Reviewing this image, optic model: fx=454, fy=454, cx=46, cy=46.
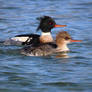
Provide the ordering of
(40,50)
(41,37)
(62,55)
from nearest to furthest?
(40,50), (62,55), (41,37)

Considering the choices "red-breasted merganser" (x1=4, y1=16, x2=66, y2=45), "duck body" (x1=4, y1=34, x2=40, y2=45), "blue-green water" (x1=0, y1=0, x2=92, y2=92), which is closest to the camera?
"blue-green water" (x1=0, y1=0, x2=92, y2=92)

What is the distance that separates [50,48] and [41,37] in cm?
126

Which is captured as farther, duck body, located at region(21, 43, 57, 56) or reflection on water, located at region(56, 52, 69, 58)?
reflection on water, located at region(56, 52, 69, 58)

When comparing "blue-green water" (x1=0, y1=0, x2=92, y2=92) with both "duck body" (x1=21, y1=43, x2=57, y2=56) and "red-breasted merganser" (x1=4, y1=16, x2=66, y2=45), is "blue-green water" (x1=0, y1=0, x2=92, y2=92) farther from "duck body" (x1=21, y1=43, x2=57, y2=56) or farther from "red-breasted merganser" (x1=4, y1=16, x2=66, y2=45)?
"red-breasted merganser" (x1=4, y1=16, x2=66, y2=45)

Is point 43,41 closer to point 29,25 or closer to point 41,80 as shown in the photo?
point 29,25

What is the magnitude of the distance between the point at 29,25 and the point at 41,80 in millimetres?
6208

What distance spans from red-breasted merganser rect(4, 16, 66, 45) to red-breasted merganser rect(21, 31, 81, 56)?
0.80 metres

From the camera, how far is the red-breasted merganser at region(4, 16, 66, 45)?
1300 centimetres

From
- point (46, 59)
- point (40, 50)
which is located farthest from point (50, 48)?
point (46, 59)

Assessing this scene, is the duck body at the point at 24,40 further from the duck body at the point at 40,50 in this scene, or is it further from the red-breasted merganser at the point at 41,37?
the duck body at the point at 40,50

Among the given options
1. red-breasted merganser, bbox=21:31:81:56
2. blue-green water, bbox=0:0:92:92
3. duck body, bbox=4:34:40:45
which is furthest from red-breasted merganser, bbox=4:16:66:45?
red-breasted merganser, bbox=21:31:81:56

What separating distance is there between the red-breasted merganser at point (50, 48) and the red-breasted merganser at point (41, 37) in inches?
31.6

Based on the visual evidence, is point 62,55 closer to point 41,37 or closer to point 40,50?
point 40,50

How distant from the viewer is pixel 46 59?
11.4m
